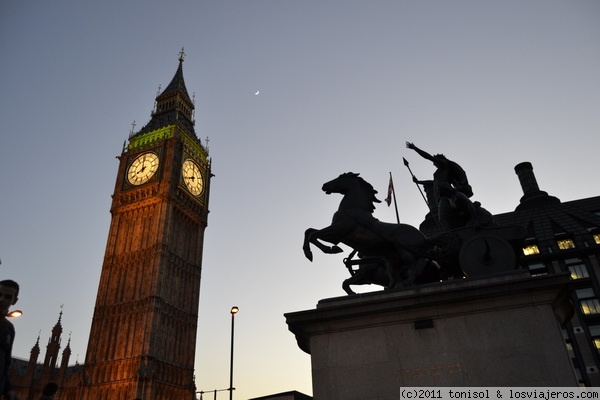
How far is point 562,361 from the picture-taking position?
25.0 ft

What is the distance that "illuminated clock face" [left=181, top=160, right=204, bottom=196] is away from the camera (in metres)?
67.9

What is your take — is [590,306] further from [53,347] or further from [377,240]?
[53,347]

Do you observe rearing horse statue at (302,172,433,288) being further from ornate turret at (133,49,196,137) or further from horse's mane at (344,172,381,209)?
ornate turret at (133,49,196,137)

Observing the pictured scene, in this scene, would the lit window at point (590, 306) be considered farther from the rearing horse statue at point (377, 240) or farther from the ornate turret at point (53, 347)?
the ornate turret at point (53, 347)

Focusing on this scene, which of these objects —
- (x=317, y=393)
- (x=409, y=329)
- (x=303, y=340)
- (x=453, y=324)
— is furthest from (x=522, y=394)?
(x=303, y=340)

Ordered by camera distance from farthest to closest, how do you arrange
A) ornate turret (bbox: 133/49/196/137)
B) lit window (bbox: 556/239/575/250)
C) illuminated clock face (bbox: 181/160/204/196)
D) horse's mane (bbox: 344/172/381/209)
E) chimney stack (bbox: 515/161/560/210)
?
1. ornate turret (bbox: 133/49/196/137)
2. chimney stack (bbox: 515/161/560/210)
3. illuminated clock face (bbox: 181/160/204/196)
4. lit window (bbox: 556/239/575/250)
5. horse's mane (bbox: 344/172/381/209)

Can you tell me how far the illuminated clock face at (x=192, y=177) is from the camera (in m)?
67.9

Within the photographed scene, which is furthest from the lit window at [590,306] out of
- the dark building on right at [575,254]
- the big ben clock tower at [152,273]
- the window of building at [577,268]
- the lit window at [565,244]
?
the big ben clock tower at [152,273]

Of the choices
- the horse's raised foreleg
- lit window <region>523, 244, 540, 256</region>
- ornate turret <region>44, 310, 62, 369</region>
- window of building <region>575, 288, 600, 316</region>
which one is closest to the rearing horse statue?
the horse's raised foreleg

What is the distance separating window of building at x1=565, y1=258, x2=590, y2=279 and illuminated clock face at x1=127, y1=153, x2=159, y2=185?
182 feet

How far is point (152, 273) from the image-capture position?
58.6 meters

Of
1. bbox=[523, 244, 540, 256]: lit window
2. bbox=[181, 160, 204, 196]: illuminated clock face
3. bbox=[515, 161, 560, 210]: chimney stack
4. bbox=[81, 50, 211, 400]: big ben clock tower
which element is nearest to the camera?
bbox=[81, 50, 211, 400]: big ben clock tower

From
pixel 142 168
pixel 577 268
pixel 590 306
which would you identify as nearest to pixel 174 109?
pixel 142 168

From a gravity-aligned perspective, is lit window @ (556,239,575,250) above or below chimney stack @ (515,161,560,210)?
below
